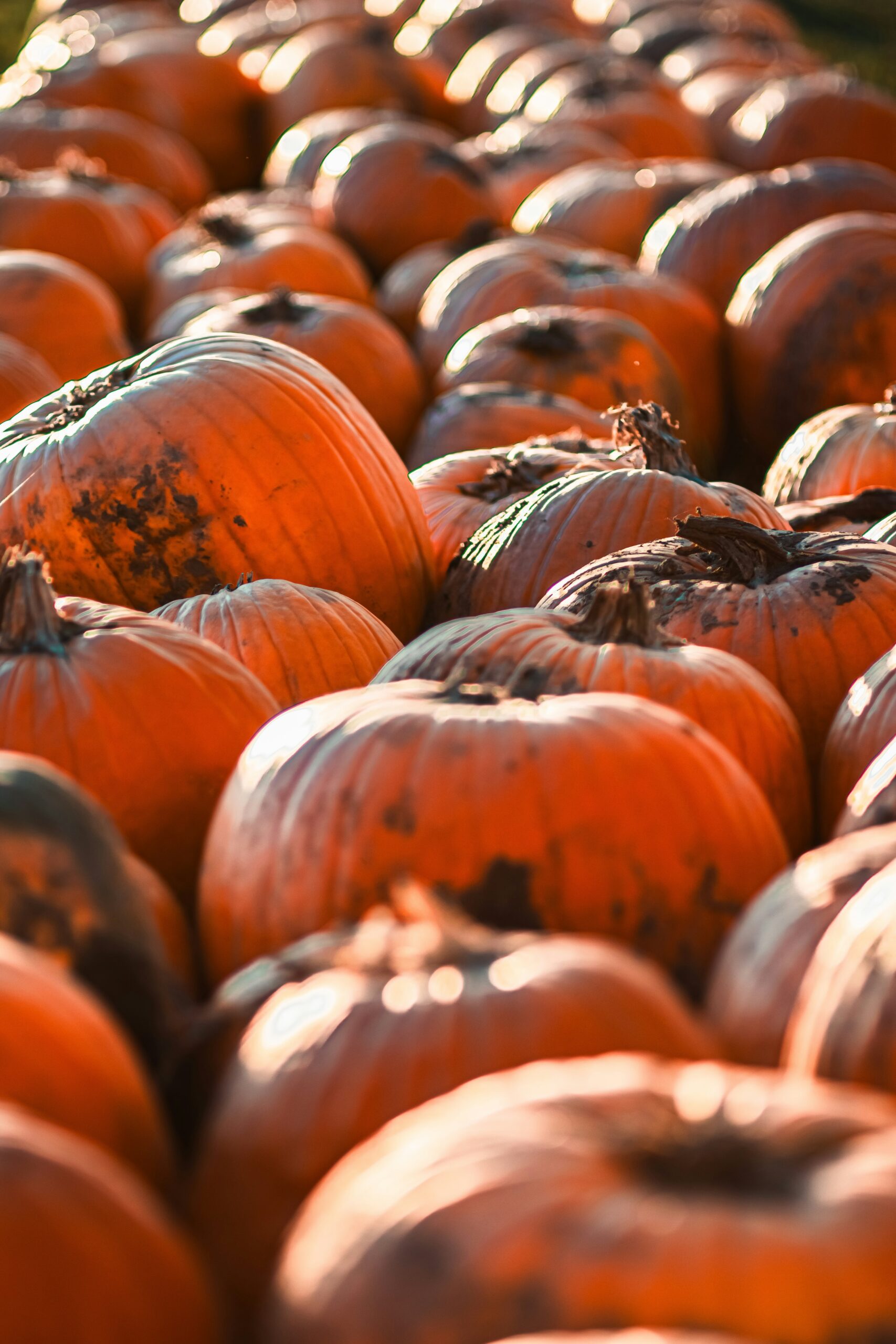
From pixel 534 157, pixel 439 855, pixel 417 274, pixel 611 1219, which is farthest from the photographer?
pixel 534 157

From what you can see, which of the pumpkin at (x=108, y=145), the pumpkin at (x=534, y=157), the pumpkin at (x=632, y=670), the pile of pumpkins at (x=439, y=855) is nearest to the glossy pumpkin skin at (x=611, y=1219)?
the pile of pumpkins at (x=439, y=855)

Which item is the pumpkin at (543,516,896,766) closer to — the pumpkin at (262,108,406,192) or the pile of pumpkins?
the pile of pumpkins

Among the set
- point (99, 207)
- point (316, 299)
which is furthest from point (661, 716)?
point (99, 207)

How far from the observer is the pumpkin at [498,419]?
14.1 feet

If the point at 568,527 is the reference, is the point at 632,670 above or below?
above

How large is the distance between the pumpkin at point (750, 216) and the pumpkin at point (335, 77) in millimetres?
3261

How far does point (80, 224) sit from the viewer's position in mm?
6324

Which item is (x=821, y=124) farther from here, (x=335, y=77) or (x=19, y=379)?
(x=19, y=379)

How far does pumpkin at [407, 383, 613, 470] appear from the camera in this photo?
429cm

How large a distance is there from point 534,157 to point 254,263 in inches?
99.2

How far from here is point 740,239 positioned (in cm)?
591

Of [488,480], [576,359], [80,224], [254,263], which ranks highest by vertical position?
[80,224]

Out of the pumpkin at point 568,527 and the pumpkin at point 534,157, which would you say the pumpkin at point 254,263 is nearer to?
A: the pumpkin at point 534,157

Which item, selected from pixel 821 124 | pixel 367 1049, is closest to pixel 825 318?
pixel 821 124
